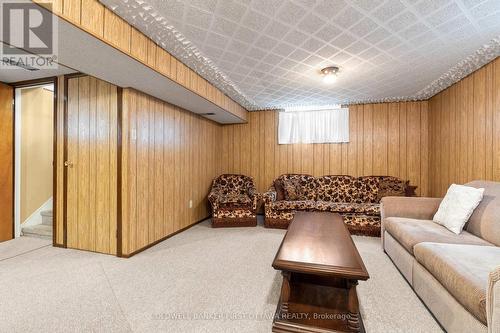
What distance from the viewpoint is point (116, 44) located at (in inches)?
71.2

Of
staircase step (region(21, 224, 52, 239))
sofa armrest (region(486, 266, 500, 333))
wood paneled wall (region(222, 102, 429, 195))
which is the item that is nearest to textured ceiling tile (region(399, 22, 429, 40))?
sofa armrest (region(486, 266, 500, 333))

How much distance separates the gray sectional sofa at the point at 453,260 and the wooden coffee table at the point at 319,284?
53 cm

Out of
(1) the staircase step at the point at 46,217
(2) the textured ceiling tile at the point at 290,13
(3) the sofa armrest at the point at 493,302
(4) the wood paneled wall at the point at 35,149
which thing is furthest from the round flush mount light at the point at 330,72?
(1) the staircase step at the point at 46,217

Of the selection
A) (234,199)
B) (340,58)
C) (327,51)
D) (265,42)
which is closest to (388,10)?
(327,51)

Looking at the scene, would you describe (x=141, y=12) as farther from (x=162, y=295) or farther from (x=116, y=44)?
(x=162, y=295)

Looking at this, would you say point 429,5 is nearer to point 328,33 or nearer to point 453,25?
point 453,25

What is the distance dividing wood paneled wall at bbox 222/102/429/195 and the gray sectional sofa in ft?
5.98

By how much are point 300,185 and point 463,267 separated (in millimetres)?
3135

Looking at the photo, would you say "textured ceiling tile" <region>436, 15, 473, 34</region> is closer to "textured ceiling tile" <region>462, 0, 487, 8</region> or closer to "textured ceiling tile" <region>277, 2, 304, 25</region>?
"textured ceiling tile" <region>462, 0, 487, 8</region>

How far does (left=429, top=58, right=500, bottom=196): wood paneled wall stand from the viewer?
8.59 feet

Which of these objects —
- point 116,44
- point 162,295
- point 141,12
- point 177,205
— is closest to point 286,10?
point 141,12

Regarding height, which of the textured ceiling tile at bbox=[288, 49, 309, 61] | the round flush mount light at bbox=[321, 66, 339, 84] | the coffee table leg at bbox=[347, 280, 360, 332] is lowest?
the coffee table leg at bbox=[347, 280, 360, 332]

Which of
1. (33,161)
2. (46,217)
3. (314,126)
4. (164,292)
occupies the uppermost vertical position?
(314,126)

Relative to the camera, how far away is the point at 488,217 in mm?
2002
